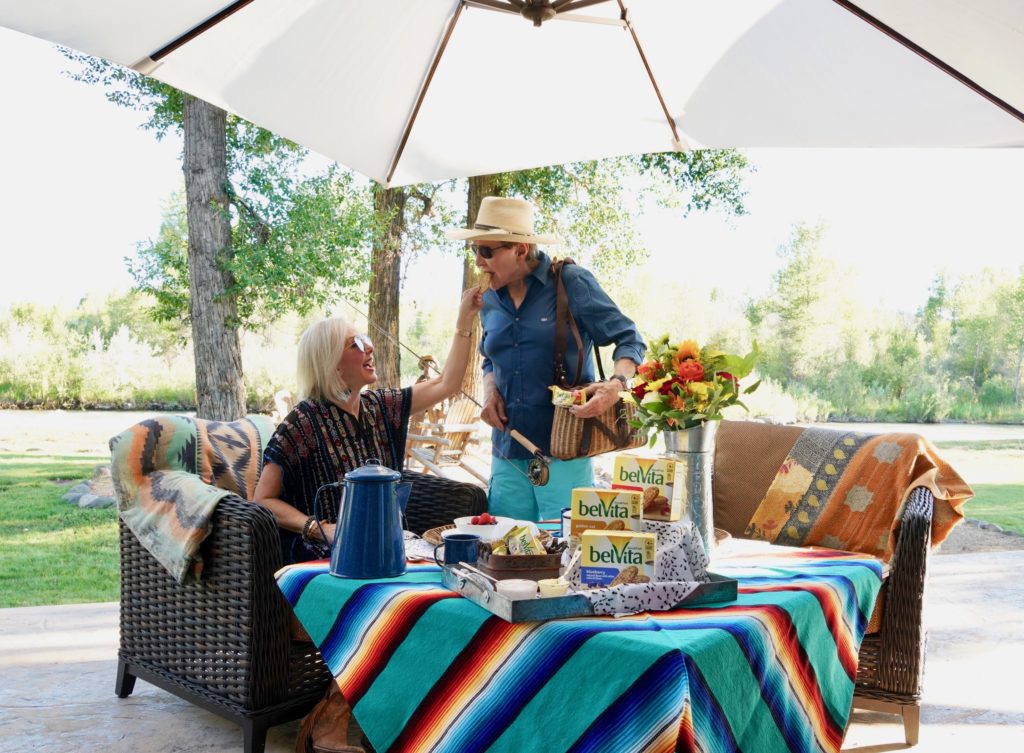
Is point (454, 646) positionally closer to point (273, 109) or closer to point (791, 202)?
point (273, 109)

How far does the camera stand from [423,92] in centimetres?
285

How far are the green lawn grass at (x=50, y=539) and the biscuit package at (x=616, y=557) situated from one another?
178 inches

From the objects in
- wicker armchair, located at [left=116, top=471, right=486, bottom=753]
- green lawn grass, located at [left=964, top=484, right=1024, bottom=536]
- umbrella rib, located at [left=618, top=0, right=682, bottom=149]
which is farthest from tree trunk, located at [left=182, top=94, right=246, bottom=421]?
green lawn grass, located at [left=964, top=484, right=1024, bottom=536]

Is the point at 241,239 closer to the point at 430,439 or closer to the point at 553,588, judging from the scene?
the point at 430,439

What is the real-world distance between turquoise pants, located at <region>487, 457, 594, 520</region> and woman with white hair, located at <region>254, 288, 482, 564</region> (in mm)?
336

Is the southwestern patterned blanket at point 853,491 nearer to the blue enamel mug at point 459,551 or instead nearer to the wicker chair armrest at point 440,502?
the wicker chair armrest at point 440,502

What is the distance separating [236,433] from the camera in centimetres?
298

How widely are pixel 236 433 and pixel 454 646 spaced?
5.34 ft

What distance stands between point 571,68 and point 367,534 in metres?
1.60

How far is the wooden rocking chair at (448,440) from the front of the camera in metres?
6.98

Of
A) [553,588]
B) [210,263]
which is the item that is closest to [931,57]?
[553,588]

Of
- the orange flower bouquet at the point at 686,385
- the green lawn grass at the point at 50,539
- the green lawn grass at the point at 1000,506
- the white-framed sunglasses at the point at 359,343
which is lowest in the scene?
the green lawn grass at the point at 50,539

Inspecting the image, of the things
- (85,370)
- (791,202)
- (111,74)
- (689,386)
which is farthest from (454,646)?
(791,202)

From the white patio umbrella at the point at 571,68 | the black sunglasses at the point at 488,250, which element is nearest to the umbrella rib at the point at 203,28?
the white patio umbrella at the point at 571,68
